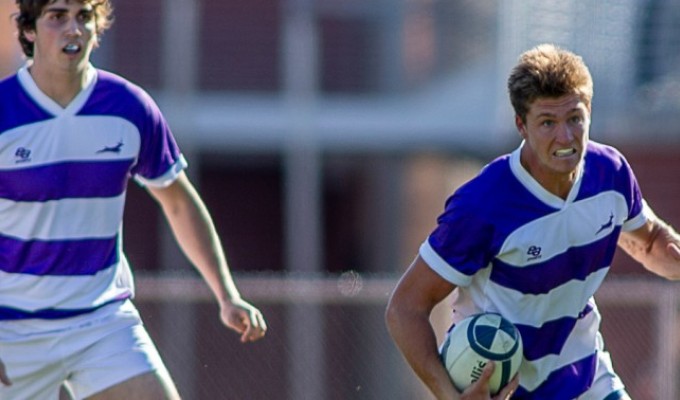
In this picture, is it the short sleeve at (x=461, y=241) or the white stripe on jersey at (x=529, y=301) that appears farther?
the white stripe on jersey at (x=529, y=301)

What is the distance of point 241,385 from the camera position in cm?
1102

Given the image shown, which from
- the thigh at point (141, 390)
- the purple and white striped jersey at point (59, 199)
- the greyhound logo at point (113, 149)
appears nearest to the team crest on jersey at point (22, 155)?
the purple and white striped jersey at point (59, 199)

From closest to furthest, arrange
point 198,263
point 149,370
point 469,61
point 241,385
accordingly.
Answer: point 149,370, point 198,263, point 241,385, point 469,61

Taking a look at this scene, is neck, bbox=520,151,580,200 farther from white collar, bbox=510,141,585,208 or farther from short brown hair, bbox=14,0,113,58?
short brown hair, bbox=14,0,113,58

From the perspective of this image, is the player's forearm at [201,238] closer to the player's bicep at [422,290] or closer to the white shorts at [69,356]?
the white shorts at [69,356]

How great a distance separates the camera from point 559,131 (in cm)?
516

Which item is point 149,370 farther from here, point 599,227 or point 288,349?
point 288,349

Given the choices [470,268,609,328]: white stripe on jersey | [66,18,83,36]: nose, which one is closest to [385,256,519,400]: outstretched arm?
[470,268,609,328]: white stripe on jersey

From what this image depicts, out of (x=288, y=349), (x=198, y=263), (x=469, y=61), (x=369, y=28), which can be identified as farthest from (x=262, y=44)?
(x=198, y=263)

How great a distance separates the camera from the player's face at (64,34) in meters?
5.70

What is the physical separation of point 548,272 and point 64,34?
6.69 feet

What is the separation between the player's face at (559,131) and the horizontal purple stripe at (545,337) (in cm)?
55

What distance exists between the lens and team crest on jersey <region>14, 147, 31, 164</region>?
5641 mm

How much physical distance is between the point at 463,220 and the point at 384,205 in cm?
1128
